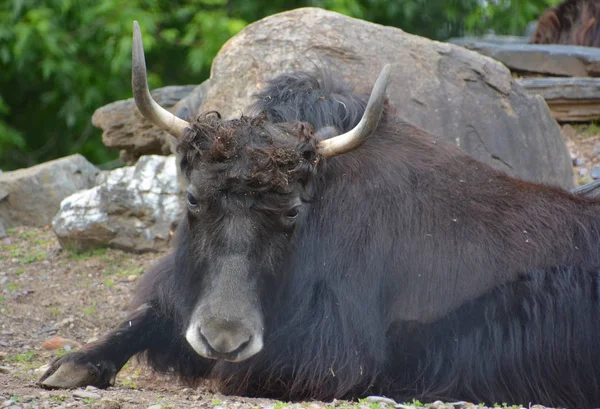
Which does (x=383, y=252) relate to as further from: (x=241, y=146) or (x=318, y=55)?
(x=318, y=55)

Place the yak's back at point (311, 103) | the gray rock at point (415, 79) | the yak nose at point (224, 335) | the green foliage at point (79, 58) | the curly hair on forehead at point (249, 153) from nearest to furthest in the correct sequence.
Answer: the yak nose at point (224, 335), the curly hair on forehead at point (249, 153), the yak's back at point (311, 103), the gray rock at point (415, 79), the green foliage at point (79, 58)

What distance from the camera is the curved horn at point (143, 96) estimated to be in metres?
4.15

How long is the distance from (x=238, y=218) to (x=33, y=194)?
185 inches

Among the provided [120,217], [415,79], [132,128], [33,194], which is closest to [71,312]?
[120,217]

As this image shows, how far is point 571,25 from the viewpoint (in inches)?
428

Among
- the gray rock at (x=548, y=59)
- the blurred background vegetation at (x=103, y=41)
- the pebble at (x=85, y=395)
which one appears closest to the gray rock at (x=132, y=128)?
the blurred background vegetation at (x=103, y=41)

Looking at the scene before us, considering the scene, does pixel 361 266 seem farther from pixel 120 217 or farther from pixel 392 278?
pixel 120 217

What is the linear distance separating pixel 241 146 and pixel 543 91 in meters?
5.30

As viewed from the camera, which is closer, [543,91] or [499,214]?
[499,214]

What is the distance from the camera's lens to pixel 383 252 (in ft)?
15.1

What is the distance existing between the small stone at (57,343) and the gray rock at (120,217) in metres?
1.83

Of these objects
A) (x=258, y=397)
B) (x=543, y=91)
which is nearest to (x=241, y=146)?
(x=258, y=397)

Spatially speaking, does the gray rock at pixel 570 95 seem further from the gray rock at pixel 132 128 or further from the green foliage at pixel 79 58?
the green foliage at pixel 79 58

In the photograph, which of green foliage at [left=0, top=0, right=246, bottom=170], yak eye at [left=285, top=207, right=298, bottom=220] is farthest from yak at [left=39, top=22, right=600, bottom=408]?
green foliage at [left=0, top=0, right=246, bottom=170]
